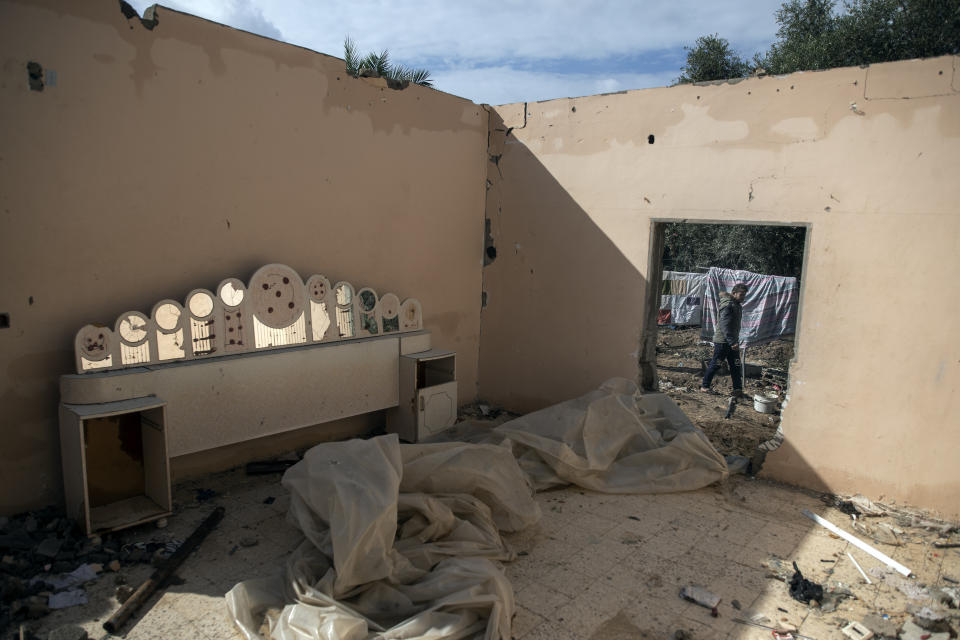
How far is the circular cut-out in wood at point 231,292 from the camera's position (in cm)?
397

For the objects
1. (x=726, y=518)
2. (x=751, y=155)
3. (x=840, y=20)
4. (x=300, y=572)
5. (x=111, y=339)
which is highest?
(x=840, y=20)

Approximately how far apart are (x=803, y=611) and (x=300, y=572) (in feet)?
8.03

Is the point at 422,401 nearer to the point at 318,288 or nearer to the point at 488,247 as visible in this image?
the point at 318,288

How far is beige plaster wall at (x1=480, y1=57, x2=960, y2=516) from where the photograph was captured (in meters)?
3.93

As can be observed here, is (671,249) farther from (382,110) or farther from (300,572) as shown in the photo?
(300,572)

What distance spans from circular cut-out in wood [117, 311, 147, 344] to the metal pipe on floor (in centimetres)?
115

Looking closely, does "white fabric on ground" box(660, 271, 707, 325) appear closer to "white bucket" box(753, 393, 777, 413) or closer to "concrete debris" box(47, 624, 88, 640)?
"white bucket" box(753, 393, 777, 413)

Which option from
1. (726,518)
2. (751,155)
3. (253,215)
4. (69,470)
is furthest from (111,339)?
(751,155)

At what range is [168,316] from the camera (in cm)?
375

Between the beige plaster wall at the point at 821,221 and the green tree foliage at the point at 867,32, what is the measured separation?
7.34 metres

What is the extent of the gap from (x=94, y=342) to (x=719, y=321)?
6.17m

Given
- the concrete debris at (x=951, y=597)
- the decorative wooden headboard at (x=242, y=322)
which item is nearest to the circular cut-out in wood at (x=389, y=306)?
the decorative wooden headboard at (x=242, y=322)

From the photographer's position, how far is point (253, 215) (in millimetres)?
4297

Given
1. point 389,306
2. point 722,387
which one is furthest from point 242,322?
point 722,387
